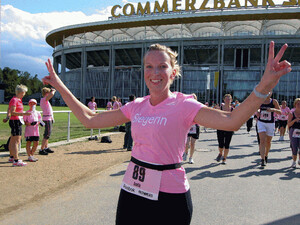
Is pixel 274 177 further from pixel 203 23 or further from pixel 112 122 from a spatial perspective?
pixel 203 23

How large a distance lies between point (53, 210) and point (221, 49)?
154ft

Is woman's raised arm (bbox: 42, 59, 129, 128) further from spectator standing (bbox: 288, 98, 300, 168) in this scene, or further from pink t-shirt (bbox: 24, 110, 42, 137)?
spectator standing (bbox: 288, 98, 300, 168)

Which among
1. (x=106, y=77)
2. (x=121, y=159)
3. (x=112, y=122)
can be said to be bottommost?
(x=121, y=159)

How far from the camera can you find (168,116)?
1957 mm

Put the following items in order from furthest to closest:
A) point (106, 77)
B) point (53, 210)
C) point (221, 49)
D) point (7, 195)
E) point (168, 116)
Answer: point (106, 77) < point (221, 49) < point (7, 195) < point (53, 210) < point (168, 116)

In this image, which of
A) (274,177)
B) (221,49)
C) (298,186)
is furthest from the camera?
(221,49)

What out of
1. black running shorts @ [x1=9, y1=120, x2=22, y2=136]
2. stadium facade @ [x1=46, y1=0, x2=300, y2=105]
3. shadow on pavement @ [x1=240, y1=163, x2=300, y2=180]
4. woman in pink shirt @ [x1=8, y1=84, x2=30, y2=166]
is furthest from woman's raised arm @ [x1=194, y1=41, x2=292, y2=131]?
stadium facade @ [x1=46, y1=0, x2=300, y2=105]

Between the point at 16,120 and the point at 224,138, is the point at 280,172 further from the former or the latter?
the point at 16,120

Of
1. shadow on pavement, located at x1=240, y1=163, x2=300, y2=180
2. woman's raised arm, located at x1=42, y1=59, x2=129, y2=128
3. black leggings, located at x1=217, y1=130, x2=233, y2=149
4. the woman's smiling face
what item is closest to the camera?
the woman's smiling face

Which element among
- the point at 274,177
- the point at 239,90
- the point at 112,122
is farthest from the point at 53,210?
the point at 239,90

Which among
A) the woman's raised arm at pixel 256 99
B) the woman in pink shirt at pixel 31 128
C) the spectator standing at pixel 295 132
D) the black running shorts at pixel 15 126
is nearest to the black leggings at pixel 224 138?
the spectator standing at pixel 295 132

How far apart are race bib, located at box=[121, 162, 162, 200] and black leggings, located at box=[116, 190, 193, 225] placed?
0.04 metres

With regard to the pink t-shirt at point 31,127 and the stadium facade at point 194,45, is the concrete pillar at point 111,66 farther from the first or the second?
the pink t-shirt at point 31,127

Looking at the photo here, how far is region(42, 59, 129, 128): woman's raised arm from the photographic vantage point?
2318 mm
